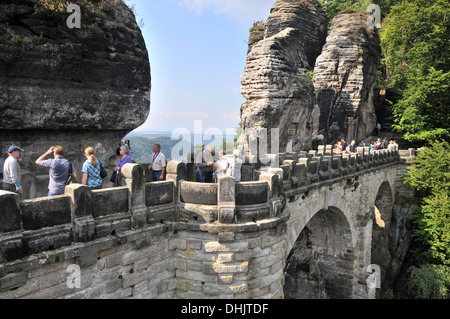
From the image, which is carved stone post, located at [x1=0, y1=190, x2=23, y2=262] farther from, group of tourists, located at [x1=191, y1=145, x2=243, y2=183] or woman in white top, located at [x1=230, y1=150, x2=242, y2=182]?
woman in white top, located at [x1=230, y1=150, x2=242, y2=182]

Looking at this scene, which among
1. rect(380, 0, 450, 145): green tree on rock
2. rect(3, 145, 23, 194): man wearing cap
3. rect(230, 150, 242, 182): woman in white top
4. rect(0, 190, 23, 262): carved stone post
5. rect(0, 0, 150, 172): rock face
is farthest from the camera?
rect(380, 0, 450, 145): green tree on rock

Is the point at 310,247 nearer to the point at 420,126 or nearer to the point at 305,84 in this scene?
the point at 305,84

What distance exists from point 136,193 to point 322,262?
13542 millimetres

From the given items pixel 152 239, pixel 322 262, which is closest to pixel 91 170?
pixel 152 239

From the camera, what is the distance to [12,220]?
402cm

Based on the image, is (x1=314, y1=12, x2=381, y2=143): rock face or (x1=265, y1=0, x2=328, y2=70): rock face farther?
(x1=265, y1=0, x2=328, y2=70): rock face

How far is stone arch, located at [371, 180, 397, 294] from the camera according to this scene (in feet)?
70.0

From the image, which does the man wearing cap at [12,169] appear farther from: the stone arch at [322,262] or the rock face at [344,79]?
the rock face at [344,79]

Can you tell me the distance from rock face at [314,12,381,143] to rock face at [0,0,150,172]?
2138 centimetres

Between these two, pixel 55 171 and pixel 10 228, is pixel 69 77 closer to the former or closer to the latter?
pixel 55 171

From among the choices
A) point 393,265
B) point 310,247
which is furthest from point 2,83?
point 393,265

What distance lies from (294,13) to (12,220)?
2871 centimetres

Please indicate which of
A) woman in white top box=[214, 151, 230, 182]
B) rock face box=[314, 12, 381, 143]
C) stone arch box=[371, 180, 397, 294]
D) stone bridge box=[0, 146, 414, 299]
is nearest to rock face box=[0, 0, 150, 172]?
stone bridge box=[0, 146, 414, 299]

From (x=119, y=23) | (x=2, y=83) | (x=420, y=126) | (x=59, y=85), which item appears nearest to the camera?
(x=2, y=83)
